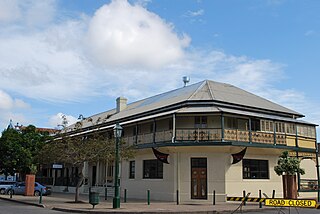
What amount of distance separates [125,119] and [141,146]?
18.4 feet

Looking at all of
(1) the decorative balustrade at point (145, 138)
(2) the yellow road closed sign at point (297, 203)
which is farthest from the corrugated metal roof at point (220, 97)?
(2) the yellow road closed sign at point (297, 203)

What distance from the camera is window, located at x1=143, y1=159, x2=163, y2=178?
28234mm

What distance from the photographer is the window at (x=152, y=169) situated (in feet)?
92.6

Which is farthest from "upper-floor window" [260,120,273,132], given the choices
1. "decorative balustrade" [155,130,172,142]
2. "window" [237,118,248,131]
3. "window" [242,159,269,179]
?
"decorative balustrade" [155,130,172,142]

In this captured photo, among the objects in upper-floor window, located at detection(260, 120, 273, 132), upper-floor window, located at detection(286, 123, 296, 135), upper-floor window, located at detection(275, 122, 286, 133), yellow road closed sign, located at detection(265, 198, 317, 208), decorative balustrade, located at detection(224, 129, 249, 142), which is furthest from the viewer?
upper-floor window, located at detection(286, 123, 296, 135)

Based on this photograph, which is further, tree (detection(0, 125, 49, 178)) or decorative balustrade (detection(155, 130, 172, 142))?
tree (detection(0, 125, 49, 178))

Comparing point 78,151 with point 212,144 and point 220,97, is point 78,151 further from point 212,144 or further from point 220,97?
point 220,97

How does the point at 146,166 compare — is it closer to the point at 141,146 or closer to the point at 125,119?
the point at 141,146

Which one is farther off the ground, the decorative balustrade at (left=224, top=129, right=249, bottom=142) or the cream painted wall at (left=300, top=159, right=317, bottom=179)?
the decorative balustrade at (left=224, top=129, right=249, bottom=142)

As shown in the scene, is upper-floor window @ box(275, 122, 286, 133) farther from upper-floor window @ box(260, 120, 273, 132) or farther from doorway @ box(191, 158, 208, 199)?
doorway @ box(191, 158, 208, 199)

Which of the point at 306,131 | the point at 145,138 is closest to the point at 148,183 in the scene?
the point at 145,138

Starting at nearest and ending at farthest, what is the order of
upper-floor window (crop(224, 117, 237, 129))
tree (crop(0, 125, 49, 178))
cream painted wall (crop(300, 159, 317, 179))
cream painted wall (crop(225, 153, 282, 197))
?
1. cream painted wall (crop(225, 153, 282, 197))
2. upper-floor window (crop(224, 117, 237, 129))
3. cream painted wall (crop(300, 159, 317, 179))
4. tree (crop(0, 125, 49, 178))

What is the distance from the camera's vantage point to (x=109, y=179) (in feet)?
116

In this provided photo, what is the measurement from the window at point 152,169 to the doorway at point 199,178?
2717mm
